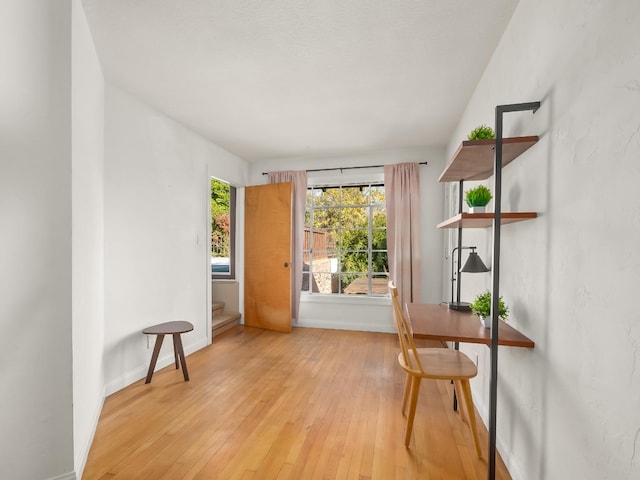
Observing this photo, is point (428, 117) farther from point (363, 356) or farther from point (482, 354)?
point (363, 356)

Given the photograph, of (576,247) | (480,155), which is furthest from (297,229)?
(576,247)

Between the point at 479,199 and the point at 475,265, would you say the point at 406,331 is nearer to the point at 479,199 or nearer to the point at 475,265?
the point at 475,265

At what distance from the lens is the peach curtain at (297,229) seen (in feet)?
15.5

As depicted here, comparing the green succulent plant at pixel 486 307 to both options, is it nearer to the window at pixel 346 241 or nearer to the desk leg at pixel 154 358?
the desk leg at pixel 154 358

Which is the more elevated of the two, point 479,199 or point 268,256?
point 479,199

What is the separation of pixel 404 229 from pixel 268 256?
2001 mm

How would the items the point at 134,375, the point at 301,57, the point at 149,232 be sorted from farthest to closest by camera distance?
the point at 149,232 < the point at 134,375 < the point at 301,57

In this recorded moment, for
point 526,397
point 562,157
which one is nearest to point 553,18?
point 562,157

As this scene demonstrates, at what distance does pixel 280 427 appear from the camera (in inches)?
85.0

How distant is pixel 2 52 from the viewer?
1344 mm

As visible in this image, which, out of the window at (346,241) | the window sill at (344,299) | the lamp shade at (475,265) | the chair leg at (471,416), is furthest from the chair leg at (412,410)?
the window at (346,241)

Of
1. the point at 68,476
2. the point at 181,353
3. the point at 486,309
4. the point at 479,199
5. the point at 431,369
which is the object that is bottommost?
the point at 68,476

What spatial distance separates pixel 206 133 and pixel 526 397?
12.7ft

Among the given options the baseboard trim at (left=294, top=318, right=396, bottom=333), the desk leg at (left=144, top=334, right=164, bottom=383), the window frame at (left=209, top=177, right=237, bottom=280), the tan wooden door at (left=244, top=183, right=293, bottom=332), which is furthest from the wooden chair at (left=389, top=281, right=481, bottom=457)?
the window frame at (left=209, top=177, right=237, bottom=280)
